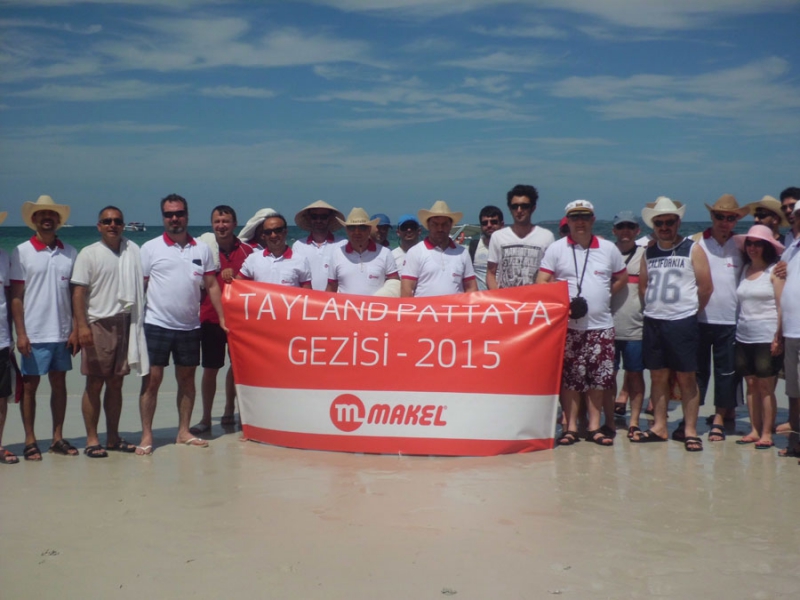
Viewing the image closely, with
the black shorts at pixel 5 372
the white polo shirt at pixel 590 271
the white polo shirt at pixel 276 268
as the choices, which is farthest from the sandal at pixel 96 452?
the white polo shirt at pixel 590 271

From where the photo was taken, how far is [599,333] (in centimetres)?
659

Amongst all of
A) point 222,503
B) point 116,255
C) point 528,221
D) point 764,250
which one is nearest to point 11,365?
point 116,255

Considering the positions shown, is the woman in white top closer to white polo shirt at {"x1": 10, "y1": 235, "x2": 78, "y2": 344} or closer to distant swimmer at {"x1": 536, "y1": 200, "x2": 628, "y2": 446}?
distant swimmer at {"x1": 536, "y1": 200, "x2": 628, "y2": 446}

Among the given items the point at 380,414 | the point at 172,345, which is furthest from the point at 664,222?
the point at 172,345

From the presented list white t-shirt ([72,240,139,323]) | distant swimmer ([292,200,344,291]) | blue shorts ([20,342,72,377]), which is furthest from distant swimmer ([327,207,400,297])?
blue shorts ([20,342,72,377])

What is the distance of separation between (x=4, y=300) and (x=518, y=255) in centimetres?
392

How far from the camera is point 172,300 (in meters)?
6.48

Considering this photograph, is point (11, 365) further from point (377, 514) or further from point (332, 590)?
point (332, 590)

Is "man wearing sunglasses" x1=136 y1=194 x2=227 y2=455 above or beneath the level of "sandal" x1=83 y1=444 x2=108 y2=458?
above

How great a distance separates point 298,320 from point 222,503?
1786mm

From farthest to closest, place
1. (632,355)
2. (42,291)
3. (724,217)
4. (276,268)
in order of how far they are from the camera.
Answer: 1. (632,355)
2. (276,268)
3. (724,217)
4. (42,291)

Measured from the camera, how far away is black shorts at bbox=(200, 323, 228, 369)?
715 centimetres

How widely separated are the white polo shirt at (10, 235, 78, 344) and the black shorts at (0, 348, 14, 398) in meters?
0.22

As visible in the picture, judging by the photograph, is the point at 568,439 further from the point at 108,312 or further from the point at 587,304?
the point at 108,312
